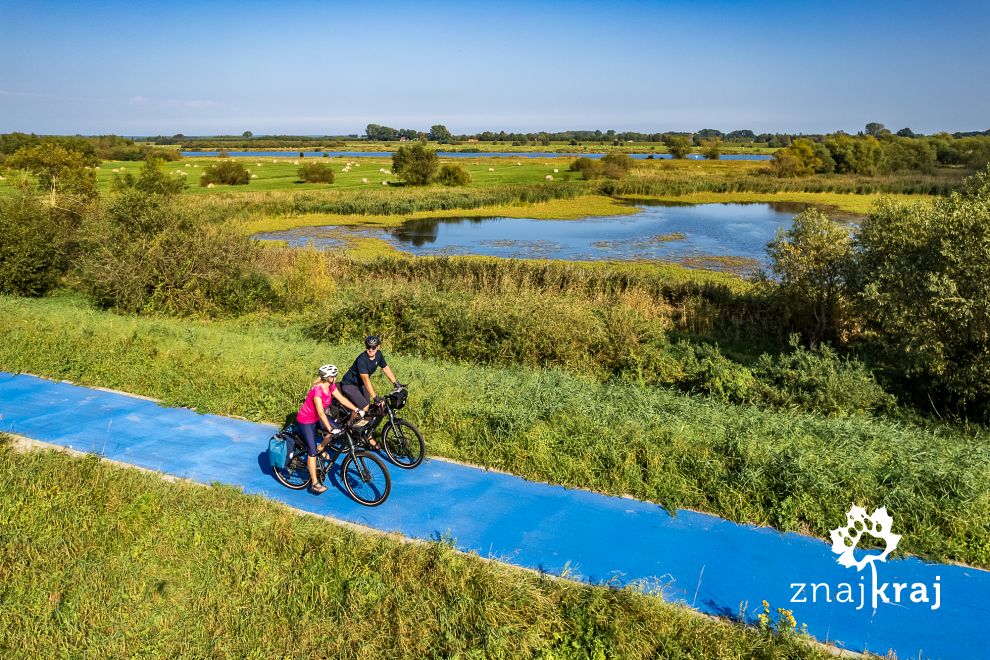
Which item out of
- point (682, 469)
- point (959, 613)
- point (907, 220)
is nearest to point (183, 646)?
point (682, 469)

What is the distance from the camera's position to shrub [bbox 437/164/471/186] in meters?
66.8

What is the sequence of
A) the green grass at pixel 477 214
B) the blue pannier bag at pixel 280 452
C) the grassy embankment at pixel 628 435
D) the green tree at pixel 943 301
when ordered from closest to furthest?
the grassy embankment at pixel 628 435, the blue pannier bag at pixel 280 452, the green tree at pixel 943 301, the green grass at pixel 477 214

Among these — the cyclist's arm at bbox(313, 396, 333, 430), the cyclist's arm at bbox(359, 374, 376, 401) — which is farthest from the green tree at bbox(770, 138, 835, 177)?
the cyclist's arm at bbox(313, 396, 333, 430)

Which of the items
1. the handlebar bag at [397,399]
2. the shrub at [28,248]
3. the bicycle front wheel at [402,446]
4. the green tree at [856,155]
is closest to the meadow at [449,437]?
the bicycle front wheel at [402,446]

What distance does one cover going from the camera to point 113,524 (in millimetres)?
7344

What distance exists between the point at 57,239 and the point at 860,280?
26878 millimetres

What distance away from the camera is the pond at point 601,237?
33.1m

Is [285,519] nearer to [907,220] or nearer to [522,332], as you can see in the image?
[522,332]

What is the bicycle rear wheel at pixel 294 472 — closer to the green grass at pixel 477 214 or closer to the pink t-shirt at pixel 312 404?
the pink t-shirt at pixel 312 404

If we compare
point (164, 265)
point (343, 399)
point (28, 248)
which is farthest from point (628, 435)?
point (28, 248)

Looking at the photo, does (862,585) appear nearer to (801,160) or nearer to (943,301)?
(943,301)

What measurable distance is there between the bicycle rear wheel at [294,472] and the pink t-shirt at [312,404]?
56 centimetres

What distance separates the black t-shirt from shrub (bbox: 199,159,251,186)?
5983 cm

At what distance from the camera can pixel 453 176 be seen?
67.4 meters
